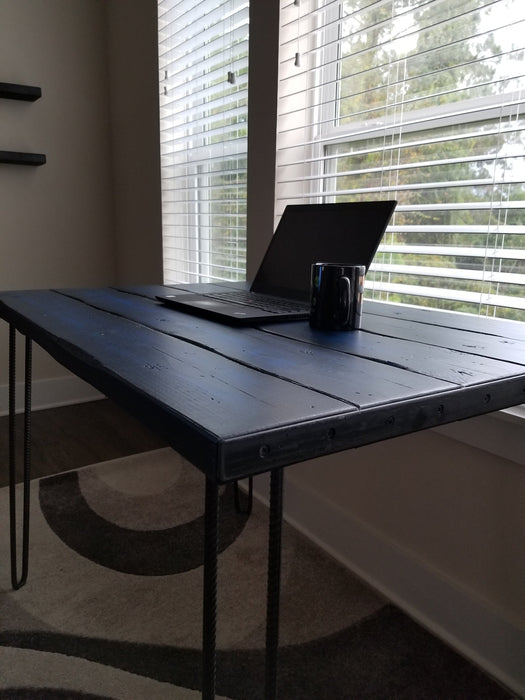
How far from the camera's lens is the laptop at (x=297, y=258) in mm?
991

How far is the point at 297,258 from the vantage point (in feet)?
3.93

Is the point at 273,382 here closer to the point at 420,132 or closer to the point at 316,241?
the point at 316,241

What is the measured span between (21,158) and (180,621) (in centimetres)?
220

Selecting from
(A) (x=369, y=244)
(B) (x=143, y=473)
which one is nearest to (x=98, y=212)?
(B) (x=143, y=473)

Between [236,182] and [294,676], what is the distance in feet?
5.06

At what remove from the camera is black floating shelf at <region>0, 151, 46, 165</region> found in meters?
2.53

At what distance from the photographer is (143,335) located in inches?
31.6

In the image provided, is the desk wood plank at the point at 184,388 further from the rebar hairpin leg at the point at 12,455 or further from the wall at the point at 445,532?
the wall at the point at 445,532

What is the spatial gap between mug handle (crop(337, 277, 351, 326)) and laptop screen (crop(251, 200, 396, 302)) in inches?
7.2

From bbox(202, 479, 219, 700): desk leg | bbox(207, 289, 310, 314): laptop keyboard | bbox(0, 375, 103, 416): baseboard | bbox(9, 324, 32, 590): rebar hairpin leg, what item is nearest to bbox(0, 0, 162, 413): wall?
bbox(0, 375, 103, 416): baseboard

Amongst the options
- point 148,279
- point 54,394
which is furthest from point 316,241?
point 54,394

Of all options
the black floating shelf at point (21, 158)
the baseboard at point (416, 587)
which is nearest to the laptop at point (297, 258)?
the baseboard at point (416, 587)

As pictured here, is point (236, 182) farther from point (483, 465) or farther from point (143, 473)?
point (483, 465)

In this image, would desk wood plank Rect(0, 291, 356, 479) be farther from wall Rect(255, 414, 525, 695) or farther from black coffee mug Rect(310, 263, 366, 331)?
wall Rect(255, 414, 525, 695)
